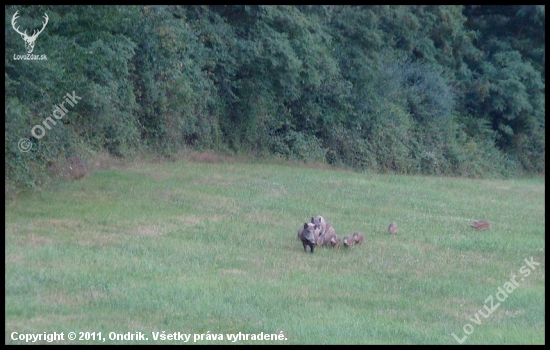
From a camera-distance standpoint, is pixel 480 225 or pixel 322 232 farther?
pixel 480 225

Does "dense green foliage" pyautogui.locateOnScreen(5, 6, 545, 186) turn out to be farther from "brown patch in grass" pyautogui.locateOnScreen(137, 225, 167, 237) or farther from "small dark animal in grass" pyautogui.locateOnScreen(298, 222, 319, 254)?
"small dark animal in grass" pyautogui.locateOnScreen(298, 222, 319, 254)

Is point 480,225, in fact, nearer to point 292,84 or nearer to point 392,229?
point 392,229

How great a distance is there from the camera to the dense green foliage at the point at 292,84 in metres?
19.0

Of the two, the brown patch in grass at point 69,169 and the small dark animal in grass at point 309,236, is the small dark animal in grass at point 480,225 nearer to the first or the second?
the small dark animal in grass at point 309,236

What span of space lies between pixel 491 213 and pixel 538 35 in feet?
86.4

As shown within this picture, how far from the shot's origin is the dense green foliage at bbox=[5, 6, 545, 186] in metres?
19.0

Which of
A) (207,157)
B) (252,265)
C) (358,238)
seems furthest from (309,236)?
(207,157)

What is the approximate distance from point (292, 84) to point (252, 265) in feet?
64.8

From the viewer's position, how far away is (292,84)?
107ft

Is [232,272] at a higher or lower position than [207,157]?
higher

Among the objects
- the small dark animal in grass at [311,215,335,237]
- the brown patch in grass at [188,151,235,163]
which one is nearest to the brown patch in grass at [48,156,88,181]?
the small dark animal in grass at [311,215,335,237]

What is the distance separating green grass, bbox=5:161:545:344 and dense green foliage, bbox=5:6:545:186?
2578 millimetres

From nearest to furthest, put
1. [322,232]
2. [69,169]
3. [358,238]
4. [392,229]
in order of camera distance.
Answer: [322,232] < [358,238] < [392,229] < [69,169]

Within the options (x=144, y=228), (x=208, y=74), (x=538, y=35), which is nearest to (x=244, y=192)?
(x=144, y=228)
